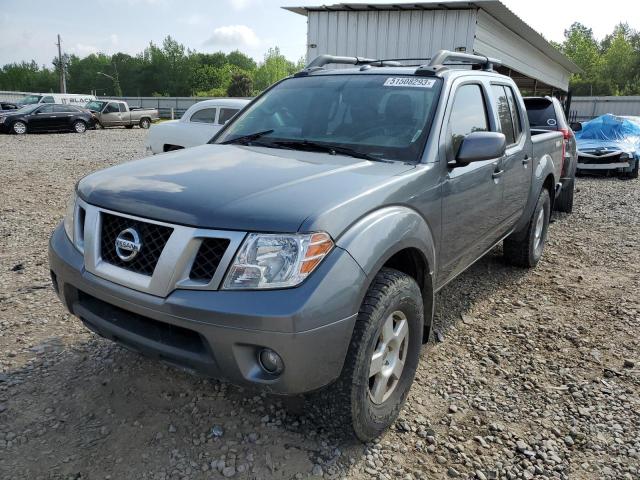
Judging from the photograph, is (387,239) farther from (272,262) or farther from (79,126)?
(79,126)

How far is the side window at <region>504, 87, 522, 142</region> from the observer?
4.42m

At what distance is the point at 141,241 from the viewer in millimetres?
2221

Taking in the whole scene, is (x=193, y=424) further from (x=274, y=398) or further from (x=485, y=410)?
(x=485, y=410)

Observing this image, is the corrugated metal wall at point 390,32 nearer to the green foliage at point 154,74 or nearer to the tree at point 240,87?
the tree at point 240,87

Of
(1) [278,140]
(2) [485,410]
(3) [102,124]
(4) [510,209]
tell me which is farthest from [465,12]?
(3) [102,124]

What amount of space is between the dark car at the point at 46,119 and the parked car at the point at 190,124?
1505cm

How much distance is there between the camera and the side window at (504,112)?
4090 millimetres

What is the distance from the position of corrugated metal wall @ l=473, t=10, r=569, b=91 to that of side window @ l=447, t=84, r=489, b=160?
9.90 meters

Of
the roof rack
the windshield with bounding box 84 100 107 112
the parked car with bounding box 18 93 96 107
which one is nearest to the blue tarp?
the roof rack

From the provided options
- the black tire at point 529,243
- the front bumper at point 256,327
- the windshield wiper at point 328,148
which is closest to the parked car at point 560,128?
the black tire at point 529,243

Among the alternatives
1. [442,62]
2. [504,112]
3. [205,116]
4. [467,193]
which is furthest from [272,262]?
[205,116]

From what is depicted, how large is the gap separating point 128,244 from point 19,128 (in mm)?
23712

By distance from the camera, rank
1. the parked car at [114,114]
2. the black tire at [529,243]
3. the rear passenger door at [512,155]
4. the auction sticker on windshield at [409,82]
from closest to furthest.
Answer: the auction sticker on windshield at [409,82] → the rear passenger door at [512,155] → the black tire at [529,243] → the parked car at [114,114]

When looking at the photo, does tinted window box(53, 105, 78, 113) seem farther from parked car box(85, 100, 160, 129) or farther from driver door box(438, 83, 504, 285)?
driver door box(438, 83, 504, 285)
